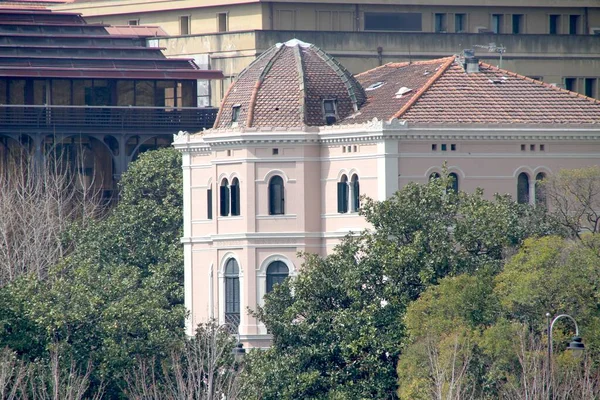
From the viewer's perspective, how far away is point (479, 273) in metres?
85.2

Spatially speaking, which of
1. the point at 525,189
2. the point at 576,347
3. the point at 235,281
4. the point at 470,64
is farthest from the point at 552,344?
the point at 470,64

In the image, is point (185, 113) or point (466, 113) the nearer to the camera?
point (466, 113)

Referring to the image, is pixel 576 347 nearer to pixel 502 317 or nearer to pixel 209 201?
pixel 502 317

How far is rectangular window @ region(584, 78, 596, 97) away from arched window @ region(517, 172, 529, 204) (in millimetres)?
44145

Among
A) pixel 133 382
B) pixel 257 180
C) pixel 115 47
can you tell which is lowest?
pixel 133 382

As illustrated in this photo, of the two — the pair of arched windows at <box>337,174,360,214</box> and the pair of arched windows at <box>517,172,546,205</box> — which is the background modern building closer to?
the pair of arched windows at <box>337,174,360,214</box>

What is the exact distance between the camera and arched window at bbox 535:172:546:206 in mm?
94812

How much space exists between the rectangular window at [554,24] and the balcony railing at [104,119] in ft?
86.9

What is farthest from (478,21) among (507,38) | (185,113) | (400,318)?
(400,318)

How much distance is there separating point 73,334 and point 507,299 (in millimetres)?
14835

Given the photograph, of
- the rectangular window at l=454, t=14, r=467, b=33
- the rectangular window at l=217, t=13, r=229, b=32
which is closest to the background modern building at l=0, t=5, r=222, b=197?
the rectangular window at l=217, t=13, r=229, b=32

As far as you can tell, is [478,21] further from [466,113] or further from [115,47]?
[466,113]

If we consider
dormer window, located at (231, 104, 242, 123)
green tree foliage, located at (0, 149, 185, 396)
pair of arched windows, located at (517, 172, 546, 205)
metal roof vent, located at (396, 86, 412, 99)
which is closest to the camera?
green tree foliage, located at (0, 149, 185, 396)

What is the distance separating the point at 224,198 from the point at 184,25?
40487mm
